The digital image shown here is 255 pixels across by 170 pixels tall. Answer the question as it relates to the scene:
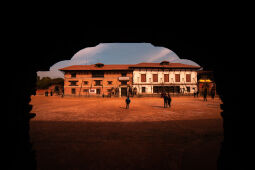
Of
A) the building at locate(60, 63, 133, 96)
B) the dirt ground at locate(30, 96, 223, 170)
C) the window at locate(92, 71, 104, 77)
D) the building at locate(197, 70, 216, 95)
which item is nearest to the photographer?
the dirt ground at locate(30, 96, 223, 170)

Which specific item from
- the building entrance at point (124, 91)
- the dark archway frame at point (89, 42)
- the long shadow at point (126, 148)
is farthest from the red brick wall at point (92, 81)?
the dark archway frame at point (89, 42)

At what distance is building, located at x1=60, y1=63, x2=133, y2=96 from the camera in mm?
27781

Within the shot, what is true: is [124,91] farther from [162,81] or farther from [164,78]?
[164,78]

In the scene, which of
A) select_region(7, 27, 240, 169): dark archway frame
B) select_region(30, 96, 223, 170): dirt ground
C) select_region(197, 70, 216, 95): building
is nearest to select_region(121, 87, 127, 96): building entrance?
select_region(197, 70, 216, 95): building

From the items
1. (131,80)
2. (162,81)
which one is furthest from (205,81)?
(131,80)

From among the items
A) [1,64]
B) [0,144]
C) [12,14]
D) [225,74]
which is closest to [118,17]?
[12,14]

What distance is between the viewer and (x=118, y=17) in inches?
72.7

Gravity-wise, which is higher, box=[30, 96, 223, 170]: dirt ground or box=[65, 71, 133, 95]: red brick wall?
box=[65, 71, 133, 95]: red brick wall

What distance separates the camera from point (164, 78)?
28500mm

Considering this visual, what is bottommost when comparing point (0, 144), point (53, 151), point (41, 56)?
point (53, 151)

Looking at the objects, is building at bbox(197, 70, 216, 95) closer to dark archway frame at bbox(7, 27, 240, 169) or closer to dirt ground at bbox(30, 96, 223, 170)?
dirt ground at bbox(30, 96, 223, 170)

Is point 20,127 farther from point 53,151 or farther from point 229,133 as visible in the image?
point 229,133

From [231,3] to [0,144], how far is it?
147 inches

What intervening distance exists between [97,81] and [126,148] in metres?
26.5
